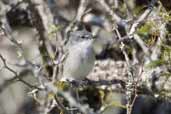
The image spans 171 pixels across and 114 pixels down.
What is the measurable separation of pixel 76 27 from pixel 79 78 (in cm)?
102

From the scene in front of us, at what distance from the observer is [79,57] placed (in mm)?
6500

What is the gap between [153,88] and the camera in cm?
608

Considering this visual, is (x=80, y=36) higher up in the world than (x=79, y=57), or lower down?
higher up

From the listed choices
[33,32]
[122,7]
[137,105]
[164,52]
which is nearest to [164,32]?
[164,52]

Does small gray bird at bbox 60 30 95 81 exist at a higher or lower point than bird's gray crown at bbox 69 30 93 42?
lower

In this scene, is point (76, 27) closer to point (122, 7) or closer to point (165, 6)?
point (122, 7)

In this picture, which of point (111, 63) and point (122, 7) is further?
point (111, 63)

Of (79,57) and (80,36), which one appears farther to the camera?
(80,36)

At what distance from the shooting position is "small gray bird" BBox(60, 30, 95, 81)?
635 centimetres

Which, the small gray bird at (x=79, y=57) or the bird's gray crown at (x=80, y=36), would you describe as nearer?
the small gray bird at (x=79, y=57)

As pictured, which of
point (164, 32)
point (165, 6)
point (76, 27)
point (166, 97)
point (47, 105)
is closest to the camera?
point (165, 6)

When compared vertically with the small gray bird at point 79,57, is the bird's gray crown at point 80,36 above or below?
above

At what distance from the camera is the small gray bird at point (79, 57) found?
6.35 m

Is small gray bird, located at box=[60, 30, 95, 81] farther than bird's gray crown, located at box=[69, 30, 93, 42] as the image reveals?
No
